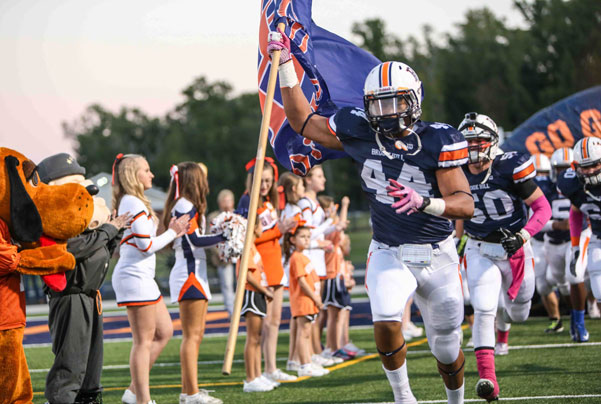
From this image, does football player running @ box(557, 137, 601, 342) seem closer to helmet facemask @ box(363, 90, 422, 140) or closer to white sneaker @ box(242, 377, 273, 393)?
white sneaker @ box(242, 377, 273, 393)

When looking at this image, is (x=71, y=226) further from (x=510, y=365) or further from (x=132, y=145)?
(x=132, y=145)

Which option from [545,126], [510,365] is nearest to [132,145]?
[545,126]

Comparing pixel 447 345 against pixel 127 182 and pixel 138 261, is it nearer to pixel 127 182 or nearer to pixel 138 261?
pixel 138 261

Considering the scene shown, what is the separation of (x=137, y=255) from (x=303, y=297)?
8.18 feet

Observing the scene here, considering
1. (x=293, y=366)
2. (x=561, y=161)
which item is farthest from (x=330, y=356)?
(x=561, y=161)

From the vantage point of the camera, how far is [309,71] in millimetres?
6418

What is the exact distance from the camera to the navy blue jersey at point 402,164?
202 inches

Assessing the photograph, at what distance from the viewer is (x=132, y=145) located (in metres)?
79.3

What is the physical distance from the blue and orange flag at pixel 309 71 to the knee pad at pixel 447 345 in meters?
1.56

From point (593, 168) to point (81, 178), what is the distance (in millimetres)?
4990

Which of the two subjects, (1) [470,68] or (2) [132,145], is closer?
(1) [470,68]

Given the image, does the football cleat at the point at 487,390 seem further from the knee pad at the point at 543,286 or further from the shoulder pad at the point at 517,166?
the knee pad at the point at 543,286

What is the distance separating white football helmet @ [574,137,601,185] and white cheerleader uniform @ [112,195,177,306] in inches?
159

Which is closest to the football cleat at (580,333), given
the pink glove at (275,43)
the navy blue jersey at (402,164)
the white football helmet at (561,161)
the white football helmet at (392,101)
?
the white football helmet at (561,161)
